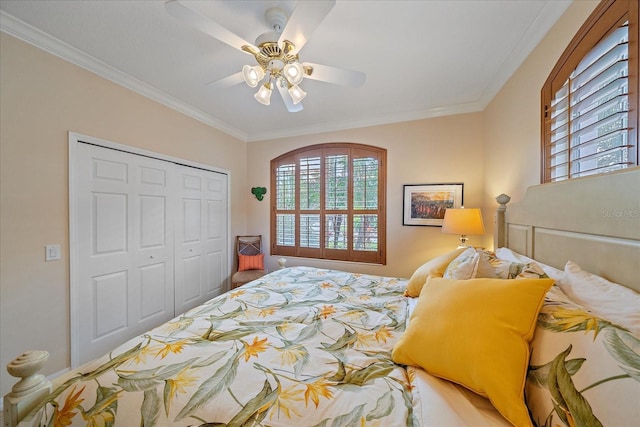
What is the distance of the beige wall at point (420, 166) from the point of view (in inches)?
107

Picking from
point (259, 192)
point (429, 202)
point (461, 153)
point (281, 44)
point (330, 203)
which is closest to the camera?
point (281, 44)

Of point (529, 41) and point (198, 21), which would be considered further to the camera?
point (529, 41)

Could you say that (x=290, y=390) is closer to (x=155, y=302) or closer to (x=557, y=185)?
(x=557, y=185)

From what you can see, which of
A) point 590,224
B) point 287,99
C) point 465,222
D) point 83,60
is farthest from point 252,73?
point 465,222

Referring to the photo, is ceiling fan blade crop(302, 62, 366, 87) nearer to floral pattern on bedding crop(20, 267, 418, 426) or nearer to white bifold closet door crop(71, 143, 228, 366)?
floral pattern on bedding crop(20, 267, 418, 426)

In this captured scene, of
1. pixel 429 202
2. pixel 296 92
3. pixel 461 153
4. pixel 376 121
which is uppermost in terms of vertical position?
pixel 376 121

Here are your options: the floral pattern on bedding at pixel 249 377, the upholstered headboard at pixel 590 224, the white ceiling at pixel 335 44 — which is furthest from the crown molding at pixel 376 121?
the floral pattern on bedding at pixel 249 377

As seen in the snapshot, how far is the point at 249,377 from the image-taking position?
2.80 feet

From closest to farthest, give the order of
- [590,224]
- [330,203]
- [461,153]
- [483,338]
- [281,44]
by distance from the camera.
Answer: [483,338] → [590,224] → [281,44] → [461,153] → [330,203]

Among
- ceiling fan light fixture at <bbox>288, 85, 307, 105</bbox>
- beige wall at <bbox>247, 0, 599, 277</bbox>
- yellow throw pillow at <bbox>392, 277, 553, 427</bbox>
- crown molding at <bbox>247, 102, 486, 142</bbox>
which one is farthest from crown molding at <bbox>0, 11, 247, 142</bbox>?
yellow throw pillow at <bbox>392, 277, 553, 427</bbox>

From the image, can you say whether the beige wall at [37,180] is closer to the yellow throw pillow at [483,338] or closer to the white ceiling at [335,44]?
the white ceiling at [335,44]

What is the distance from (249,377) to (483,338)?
833mm

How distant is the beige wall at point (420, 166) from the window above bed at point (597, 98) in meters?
1.27

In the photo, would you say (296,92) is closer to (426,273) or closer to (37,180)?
(426,273)
